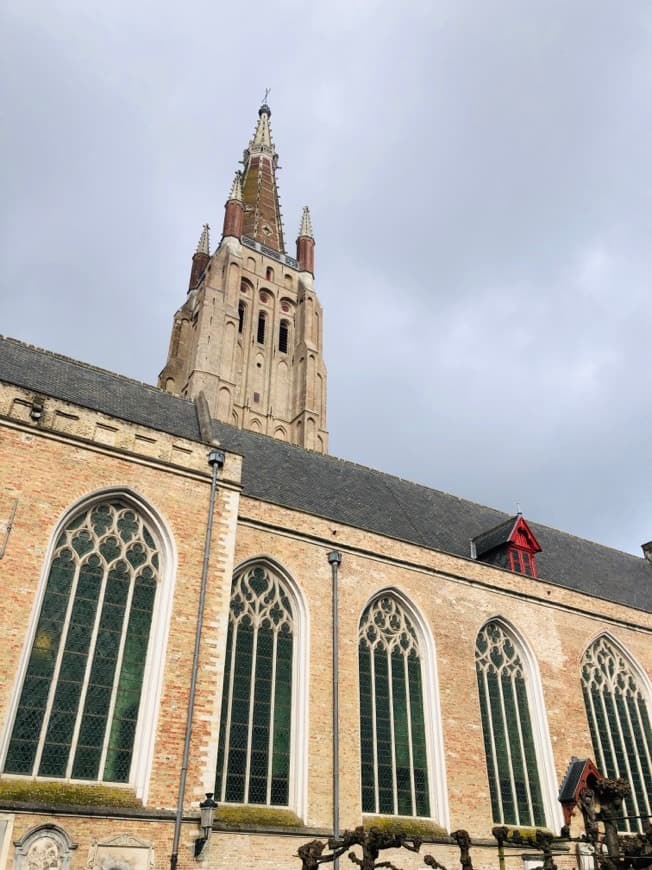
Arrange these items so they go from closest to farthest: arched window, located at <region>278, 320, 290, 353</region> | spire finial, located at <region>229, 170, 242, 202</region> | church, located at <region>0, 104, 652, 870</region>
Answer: church, located at <region>0, 104, 652, 870</region>, arched window, located at <region>278, 320, 290, 353</region>, spire finial, located at <region>229, 170, 242, 202</region>

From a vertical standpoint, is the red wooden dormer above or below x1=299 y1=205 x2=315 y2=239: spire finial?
below

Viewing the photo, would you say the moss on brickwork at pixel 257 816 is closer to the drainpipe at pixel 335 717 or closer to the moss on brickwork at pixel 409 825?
the drainpipe at pixel 335 717

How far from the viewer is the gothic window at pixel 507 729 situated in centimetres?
1745

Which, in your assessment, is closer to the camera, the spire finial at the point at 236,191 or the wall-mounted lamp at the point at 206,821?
the wall-mounted lamp at the point at 206,821

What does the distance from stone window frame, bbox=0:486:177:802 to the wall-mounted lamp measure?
1.01 meters

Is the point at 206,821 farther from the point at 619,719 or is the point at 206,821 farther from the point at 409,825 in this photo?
the point at 619,719

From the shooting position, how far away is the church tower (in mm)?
52041

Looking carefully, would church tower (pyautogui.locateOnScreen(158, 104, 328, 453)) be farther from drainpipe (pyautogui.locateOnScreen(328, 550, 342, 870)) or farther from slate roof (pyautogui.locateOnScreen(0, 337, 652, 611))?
drainpipe (pyautogui.locateOnScreen(328, 550, 342, 870))

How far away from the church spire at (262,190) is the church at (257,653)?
153ft

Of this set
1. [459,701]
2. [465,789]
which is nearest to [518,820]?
[465,789]

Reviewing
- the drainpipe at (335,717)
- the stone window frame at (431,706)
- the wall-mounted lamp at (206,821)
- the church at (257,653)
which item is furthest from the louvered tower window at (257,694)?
the stone window frame at (431,706)

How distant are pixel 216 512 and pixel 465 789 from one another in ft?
28.5

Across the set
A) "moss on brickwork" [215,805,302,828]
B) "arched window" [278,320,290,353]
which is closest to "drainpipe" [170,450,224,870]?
"moss on brickwork" [215,805,302,828]

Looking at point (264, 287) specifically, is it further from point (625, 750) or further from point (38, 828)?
point (38, 828)
